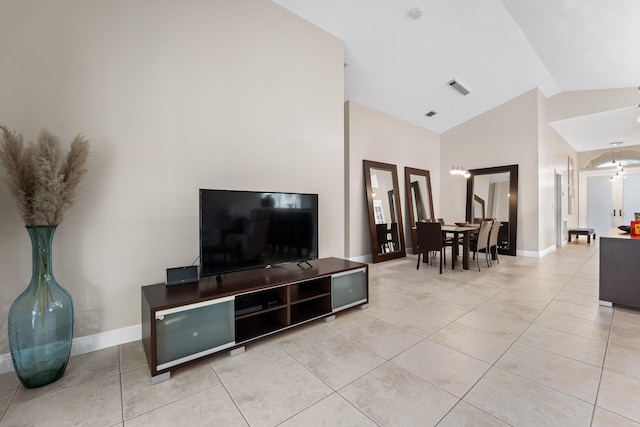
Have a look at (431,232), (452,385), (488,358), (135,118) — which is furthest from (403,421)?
(431,232)

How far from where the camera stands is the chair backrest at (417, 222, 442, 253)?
15.1 feet

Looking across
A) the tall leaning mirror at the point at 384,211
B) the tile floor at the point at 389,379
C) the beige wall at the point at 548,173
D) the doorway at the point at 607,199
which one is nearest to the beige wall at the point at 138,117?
the tile floor at the point at 389,379

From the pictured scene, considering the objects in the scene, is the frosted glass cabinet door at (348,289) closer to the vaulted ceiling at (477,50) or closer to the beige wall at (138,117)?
the beige wall at (138,117)

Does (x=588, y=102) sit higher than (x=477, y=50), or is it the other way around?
(x=477, y=50)

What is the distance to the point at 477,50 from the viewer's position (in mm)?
4418

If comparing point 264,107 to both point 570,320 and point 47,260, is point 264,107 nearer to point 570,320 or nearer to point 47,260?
point 47,260

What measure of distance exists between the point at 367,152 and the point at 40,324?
16.7 ft

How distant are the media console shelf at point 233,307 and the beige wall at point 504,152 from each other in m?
5.22

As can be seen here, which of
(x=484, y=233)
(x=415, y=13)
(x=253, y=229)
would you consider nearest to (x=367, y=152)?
(x=415, y=13)

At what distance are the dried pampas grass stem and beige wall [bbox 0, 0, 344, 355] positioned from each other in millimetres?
353

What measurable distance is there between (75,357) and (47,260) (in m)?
0.82

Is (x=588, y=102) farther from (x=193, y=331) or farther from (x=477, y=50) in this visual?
(x=193, y=331)

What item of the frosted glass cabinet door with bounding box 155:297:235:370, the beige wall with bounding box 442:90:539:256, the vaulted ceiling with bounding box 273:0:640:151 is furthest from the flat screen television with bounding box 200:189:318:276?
the beige wall with bounding box 442:90:539:256

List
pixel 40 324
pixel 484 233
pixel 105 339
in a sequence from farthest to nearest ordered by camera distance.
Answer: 1. pixel 484 233
2. pixel 105 339
3. pixel 40 324
